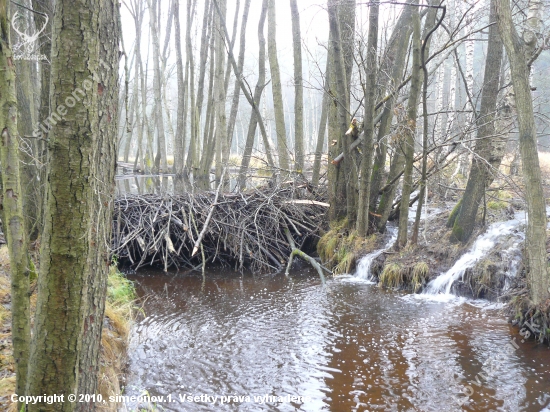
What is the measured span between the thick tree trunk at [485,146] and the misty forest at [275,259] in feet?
0.11

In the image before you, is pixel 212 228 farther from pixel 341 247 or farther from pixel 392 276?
pixel 392 276

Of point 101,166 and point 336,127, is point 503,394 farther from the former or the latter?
point 336,127

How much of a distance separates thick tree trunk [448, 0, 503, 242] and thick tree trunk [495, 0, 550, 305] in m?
2.02

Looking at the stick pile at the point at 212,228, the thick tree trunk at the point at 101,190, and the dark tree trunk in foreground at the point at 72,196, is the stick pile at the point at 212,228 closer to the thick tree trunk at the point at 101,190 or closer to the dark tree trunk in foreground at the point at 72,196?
the thick tree trunk at the point at 101,190

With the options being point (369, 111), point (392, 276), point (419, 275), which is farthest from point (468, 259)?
point (369, 111)

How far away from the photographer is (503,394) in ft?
12.2

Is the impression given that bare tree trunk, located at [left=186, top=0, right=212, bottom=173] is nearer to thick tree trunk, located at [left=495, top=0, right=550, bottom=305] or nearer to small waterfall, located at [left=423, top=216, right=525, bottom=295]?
small waterfall, located at [left=423, top=216, right=525, bottom=295]

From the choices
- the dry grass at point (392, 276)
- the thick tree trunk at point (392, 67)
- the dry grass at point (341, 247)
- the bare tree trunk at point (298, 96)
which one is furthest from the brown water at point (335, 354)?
the bare tree trunk at point (298, 96)

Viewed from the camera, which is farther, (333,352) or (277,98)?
(277,98)

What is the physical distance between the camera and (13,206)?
2158 millimetres

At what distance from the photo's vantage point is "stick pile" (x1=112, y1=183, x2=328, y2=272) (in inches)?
320

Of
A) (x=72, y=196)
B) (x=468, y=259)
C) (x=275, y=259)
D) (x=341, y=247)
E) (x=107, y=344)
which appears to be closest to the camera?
(x=72, y=196)

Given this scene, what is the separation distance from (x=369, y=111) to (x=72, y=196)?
20.8 ft

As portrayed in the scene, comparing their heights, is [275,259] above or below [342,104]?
below
